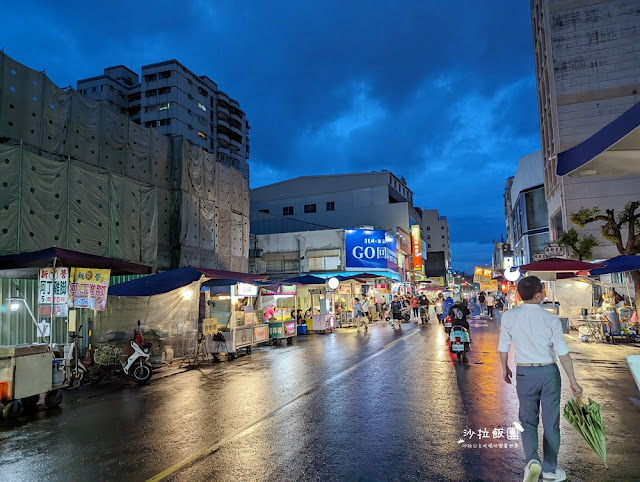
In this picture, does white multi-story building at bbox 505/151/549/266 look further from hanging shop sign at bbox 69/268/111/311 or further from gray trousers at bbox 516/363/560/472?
gray trousers at bbox 516/363/560/472

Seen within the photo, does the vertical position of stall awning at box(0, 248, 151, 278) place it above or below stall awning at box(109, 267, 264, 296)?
above

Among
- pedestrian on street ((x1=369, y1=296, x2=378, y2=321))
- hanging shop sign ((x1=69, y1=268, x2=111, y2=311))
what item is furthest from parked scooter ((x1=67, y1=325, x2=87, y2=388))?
pedestrian on street ((x1=369, y1=296, x2=378, y2=321))

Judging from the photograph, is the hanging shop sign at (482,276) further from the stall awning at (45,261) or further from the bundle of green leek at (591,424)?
the bundle of green leek at (591,424)

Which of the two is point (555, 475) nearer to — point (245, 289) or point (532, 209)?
point (245, 289)

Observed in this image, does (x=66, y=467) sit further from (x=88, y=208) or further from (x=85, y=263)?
(x=88, y=208)

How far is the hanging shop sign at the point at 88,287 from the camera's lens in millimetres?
11727

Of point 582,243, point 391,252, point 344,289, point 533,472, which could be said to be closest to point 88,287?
point 533,472

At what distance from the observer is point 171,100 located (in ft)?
213

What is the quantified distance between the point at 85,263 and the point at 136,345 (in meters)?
2.61

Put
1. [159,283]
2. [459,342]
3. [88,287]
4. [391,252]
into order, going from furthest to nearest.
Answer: [391,252]
[159,283]
[459,342]
[88,287]

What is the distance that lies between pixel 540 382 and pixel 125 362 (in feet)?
36.1

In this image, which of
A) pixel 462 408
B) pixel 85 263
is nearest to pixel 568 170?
pixel 462 408

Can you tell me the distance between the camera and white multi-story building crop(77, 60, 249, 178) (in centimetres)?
6512

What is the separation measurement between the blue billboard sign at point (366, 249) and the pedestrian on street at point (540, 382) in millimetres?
39146
